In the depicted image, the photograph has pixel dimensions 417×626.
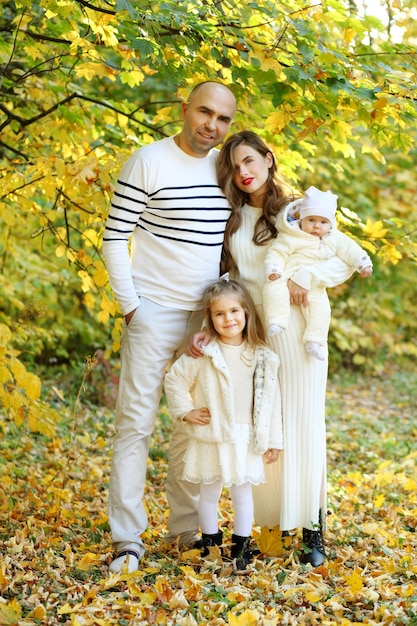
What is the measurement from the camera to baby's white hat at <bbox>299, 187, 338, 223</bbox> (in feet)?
10.7

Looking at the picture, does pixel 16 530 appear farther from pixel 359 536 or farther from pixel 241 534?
pixel 359 536

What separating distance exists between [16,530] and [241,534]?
1.06 m

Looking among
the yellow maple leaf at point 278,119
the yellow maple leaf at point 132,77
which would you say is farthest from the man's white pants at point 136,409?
the yellow maple leaf at point 132,77

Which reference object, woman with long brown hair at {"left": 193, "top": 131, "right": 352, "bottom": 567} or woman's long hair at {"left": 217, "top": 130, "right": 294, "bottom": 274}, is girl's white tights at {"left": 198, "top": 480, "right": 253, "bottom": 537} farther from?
woman's long hair at {"left": 217, "top": 130, "right": 294, "bottom": 274}

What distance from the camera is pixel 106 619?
2871mm

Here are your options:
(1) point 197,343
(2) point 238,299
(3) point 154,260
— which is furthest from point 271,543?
(3) point 154,260

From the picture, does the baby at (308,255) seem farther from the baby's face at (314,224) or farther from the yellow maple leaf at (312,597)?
the yellow maple leaf at (312,597)

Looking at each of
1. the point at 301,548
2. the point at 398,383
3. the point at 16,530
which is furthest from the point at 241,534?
the point at 398,383

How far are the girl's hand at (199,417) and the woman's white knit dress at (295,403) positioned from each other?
360 mm

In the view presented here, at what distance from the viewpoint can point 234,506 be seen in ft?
11.2

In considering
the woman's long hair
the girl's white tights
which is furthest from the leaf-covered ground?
the woman's long hair

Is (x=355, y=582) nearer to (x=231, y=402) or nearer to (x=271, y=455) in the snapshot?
(x=271, y=455)

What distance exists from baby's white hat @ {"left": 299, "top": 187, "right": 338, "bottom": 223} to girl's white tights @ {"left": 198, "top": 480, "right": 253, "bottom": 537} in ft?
3.86

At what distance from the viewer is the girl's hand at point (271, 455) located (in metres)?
3.40
